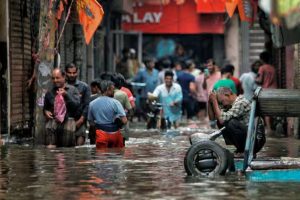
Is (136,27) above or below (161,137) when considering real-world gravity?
above

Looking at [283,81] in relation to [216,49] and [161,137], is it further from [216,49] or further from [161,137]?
[216,49]

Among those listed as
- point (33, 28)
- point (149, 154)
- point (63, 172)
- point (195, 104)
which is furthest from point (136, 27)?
point (63, 172)

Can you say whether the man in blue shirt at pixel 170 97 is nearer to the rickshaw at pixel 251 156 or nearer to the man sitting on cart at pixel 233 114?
the man sitting on cart at pixel 233 114

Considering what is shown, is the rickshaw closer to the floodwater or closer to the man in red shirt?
the floodwater

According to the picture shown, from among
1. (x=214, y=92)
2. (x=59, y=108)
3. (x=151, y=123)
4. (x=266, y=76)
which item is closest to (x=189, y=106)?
(x=151, y=123)

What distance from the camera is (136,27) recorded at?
41.6 m

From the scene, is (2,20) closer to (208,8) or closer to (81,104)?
(81,104)

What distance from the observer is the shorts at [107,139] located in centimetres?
1870

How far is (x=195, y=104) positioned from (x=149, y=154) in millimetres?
16699

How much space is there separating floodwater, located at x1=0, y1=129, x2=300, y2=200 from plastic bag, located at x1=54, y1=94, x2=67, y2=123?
1.95ft

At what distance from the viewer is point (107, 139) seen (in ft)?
61.5

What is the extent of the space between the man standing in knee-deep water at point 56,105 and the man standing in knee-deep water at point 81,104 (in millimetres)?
199

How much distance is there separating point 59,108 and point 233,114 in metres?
5.23

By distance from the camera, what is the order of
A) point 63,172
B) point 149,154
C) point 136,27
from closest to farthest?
point 63,172 → point 149,154 → point 136,27
